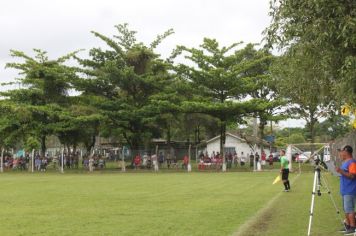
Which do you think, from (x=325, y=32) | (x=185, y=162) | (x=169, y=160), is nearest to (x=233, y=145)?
(x=169, y=160)

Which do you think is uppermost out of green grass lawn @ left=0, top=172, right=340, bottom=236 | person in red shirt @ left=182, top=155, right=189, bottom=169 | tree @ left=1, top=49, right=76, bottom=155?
tree @ left=1, top=49, right=76, bottom=155

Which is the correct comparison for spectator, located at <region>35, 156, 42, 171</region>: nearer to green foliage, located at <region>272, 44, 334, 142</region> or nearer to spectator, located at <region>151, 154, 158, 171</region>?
spectator, located at <region>151, 154, 158, 171</region>

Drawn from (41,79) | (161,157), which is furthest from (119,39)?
(161,157)

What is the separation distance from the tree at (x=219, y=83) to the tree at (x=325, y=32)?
108 feet

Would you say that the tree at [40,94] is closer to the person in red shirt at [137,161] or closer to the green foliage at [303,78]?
the person in red shirt at [137,161]

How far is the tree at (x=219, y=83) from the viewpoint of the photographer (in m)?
43.2

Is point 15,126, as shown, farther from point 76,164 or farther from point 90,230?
point 90,230

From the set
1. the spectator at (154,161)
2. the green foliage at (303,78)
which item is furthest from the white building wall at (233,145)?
the green foliage at (303,78)

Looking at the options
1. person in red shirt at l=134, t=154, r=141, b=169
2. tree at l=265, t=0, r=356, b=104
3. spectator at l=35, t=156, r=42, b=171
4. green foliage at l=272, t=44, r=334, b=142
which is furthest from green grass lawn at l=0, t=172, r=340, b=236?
spectator at l=35, t=156, r=42, b=171

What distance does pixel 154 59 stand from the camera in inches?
1854

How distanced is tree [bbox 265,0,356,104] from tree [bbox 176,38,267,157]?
32.8 meters

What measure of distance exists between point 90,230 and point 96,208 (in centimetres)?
400

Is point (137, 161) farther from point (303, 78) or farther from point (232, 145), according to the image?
point (303, 78)

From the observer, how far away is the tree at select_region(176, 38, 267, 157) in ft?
142
